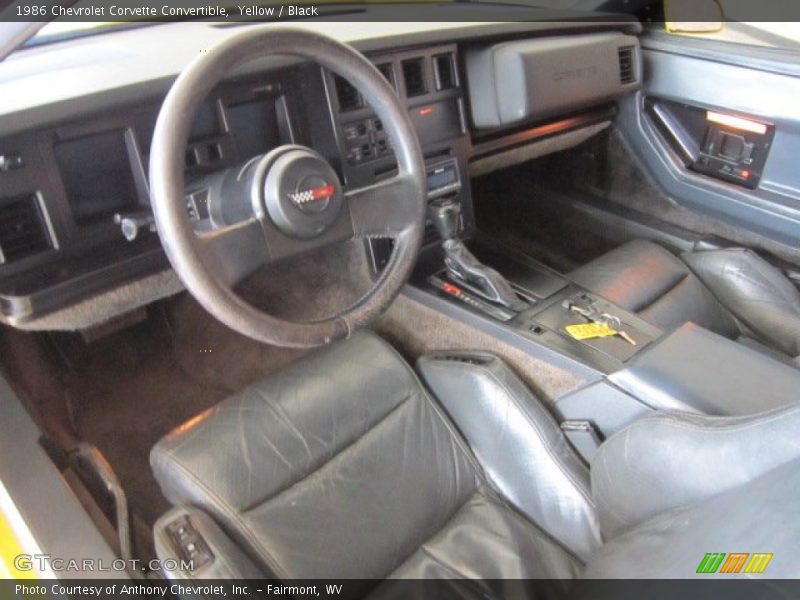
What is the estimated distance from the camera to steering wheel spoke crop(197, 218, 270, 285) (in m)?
0.87

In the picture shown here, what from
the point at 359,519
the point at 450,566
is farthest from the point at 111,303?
the point at 450,566

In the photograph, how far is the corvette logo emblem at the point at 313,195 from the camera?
926 mm

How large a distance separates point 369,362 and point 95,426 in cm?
71

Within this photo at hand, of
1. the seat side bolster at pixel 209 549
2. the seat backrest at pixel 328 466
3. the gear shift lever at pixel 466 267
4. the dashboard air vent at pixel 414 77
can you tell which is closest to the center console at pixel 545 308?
the gear shift lever at pixel 466 267

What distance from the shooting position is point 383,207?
105cm

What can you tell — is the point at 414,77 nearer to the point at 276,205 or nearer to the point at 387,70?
the point at 387,70

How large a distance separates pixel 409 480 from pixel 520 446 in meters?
0.20

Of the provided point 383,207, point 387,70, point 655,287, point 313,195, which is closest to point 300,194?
point 313,195

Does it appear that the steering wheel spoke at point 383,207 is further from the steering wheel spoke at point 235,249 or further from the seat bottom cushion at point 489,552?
the seat bottom cushion at point 489,552

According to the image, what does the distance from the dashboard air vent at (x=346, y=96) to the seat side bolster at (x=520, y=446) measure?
1.73ft

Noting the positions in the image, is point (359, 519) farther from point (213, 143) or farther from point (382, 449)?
point (213, 143)

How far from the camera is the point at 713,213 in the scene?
1.83m

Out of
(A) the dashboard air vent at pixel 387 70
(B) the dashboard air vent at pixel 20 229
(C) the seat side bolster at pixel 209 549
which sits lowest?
(C) the seat side bolster at pixel 209 549

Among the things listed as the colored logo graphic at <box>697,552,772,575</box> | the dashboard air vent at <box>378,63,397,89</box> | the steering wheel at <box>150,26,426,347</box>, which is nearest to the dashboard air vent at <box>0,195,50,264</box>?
the steering wheel at <box>150,26,426,347</box>
